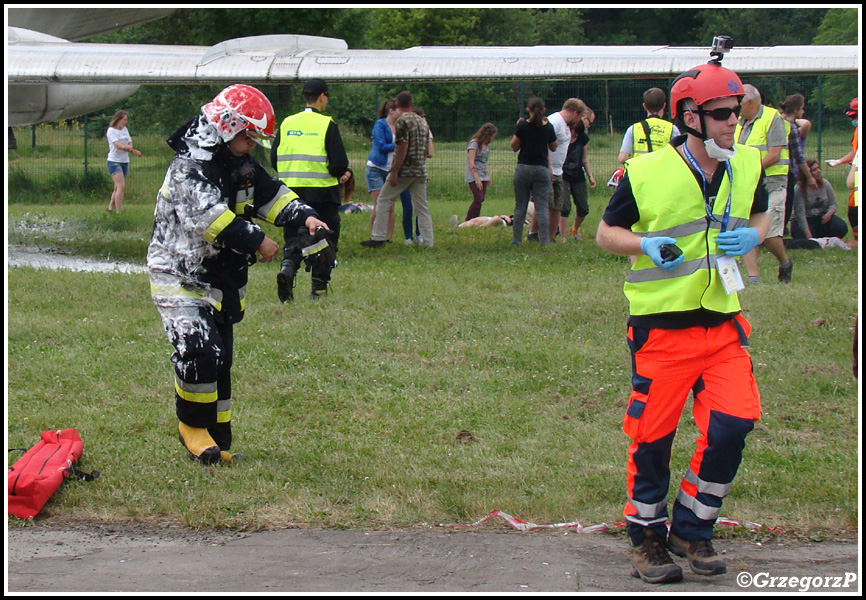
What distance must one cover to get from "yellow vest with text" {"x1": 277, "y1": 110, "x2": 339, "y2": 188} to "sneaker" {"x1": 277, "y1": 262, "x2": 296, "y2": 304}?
103 centimetres

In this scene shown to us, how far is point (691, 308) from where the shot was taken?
402 centimetres

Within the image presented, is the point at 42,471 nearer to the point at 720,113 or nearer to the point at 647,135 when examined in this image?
the point at 720,113

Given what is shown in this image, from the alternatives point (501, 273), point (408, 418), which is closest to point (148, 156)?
point (501, 273)

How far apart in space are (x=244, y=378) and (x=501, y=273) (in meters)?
4.91

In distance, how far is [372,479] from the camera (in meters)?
5.49

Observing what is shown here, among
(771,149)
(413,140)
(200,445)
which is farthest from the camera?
(413,140)

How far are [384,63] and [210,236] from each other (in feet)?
33.2

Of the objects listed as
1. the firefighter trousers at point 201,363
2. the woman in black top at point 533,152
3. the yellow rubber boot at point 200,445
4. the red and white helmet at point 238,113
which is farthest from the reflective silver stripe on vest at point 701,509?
the woman in black top at point 533,152

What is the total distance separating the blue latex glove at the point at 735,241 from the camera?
402 centimetres

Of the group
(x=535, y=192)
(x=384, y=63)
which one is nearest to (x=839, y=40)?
(x=384, y=63)

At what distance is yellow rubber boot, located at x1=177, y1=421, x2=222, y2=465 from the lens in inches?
224

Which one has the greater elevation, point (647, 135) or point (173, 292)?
point (647, 135)

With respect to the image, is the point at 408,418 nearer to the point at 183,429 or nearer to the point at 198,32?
the point at 183,429

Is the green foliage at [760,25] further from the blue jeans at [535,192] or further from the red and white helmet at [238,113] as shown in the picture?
the red and white helmet at [238,113]
